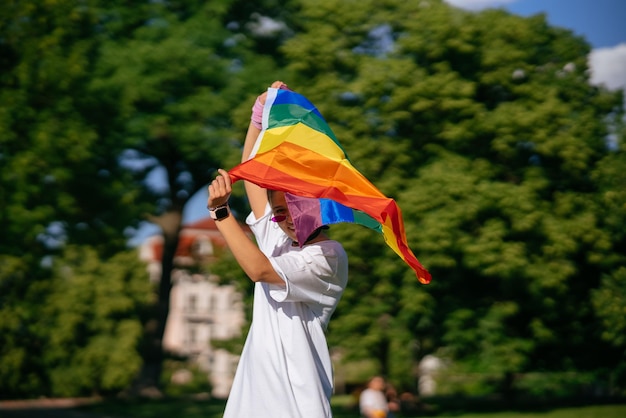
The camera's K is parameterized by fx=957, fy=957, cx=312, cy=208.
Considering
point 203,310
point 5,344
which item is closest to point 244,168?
point 5,344

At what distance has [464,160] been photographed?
24.0m

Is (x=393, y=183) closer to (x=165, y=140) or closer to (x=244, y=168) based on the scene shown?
(x=165, y=140)

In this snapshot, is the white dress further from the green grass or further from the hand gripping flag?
the green grass

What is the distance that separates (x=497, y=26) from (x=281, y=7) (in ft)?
27.7

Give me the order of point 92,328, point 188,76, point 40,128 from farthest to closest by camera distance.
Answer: point 92,328, point 188,76, point 40,128

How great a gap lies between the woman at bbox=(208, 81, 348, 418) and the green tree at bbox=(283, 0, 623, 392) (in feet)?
62.3

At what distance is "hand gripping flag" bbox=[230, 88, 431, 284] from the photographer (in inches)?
145

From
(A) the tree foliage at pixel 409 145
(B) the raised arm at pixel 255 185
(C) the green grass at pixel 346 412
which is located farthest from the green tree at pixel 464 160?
(B) the raised arm at pixel 255 185

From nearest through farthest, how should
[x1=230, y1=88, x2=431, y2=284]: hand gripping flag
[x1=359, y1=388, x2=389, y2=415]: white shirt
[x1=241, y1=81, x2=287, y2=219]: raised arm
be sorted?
[x1=230, y1=88, x2=431, y2=284]: hand gripping flag → [x1=241, y1=81, x2=287, y2=219]: raised arm → [x1=359, y1=388, x2=389, y2=415]: white shirt

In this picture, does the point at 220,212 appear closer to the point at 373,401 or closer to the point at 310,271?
A: the point at 310,271

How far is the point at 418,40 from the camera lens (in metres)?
24.2

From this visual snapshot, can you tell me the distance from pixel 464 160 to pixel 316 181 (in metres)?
20.6

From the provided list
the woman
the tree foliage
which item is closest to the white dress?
the woman

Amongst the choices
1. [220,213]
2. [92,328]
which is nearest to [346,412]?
[220,213]
